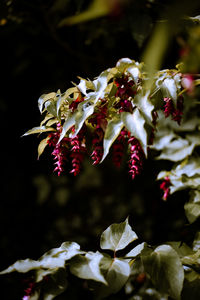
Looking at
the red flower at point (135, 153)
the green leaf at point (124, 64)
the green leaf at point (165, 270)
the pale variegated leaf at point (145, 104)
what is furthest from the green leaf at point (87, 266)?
the green leaf at point (124, 64)

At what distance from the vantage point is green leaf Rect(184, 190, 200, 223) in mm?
1111

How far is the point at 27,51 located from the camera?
8.71ft

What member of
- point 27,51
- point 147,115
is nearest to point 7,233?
point 27,51

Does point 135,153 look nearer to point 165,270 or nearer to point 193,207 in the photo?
point 165,270

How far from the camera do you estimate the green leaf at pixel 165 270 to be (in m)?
0.78

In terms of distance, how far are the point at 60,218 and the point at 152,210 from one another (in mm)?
817

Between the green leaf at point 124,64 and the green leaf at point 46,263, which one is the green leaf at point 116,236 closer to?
the green leaf at point 46,263

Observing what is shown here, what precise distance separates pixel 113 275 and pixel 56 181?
1.94 meters

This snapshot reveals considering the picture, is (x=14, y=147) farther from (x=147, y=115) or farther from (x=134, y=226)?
(x=147, y=115)

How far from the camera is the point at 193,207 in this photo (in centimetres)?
114

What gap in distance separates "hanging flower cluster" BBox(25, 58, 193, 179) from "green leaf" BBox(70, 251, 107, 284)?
238 mm

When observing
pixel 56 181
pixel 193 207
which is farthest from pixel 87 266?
pixel 56 181

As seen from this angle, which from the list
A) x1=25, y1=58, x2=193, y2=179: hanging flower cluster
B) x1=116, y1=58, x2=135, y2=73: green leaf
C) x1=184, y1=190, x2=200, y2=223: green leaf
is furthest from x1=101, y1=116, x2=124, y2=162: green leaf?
x1=184, y1=190, x2=200, y2=223: green leaf

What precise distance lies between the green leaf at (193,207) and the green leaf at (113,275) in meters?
0.38
